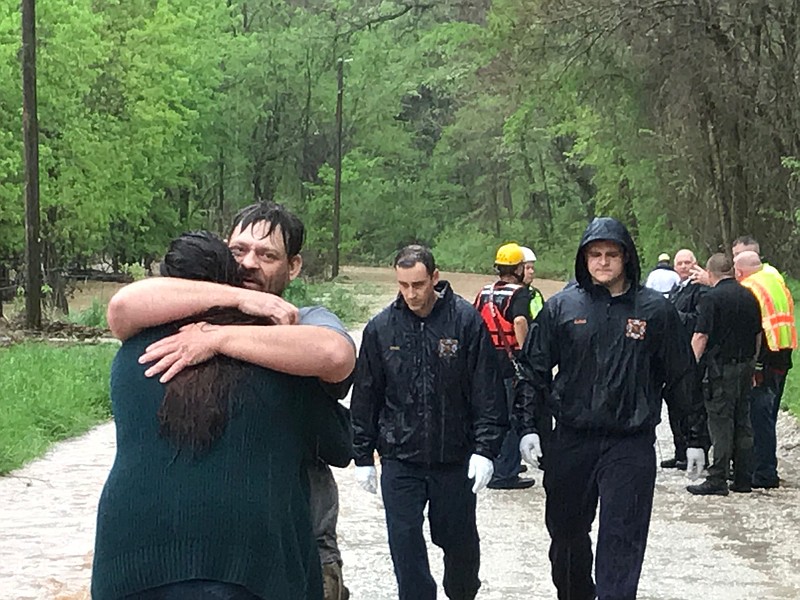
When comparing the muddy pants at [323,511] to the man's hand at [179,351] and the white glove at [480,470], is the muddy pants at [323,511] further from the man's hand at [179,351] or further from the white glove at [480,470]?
the white glove at [480,470]

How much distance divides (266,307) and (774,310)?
27.9ft

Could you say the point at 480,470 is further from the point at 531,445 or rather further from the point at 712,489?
the point at 712,489

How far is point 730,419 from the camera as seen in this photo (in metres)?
10.6

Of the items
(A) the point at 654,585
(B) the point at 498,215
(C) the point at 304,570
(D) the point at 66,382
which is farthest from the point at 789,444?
(B) the point at 498,215

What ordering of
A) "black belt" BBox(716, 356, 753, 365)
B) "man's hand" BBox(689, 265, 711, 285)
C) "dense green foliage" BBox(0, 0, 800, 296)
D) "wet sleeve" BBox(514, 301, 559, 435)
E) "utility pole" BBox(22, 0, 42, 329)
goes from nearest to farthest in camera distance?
"wet sleeve" BBox(514, 301, 559, 435) < "black belt" BBox(716, 356, 753, 365) < "man's hand" BBox(689, 265, 711, 285) < "utility pole" BBox(22, 0, 42, 329) < "dense green foliage" BBox(0, 0, 800, 296)

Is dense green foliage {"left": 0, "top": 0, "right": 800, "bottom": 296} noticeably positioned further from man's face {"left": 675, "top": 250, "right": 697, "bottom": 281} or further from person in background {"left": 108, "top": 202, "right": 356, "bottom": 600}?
person in background {"left": 108, "top": 202, "right": 356, "bottom": 600}

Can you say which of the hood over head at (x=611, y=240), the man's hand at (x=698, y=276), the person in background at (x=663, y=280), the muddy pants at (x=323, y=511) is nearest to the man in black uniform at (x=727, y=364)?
the man's hand at (x=698, y=276)

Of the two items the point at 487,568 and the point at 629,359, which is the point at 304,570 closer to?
the point at 629,359

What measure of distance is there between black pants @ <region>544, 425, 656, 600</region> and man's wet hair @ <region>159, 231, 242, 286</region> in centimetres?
310

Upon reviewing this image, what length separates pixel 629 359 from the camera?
5984 millimetres

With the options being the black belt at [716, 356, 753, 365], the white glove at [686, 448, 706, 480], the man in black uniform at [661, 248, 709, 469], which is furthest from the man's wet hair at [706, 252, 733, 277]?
the white glove at [686, 448, 706, 480]

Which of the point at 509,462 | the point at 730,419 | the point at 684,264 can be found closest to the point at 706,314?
the point at 730,419

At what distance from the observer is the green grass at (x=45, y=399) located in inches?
493

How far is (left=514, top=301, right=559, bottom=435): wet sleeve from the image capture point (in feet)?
20.2
